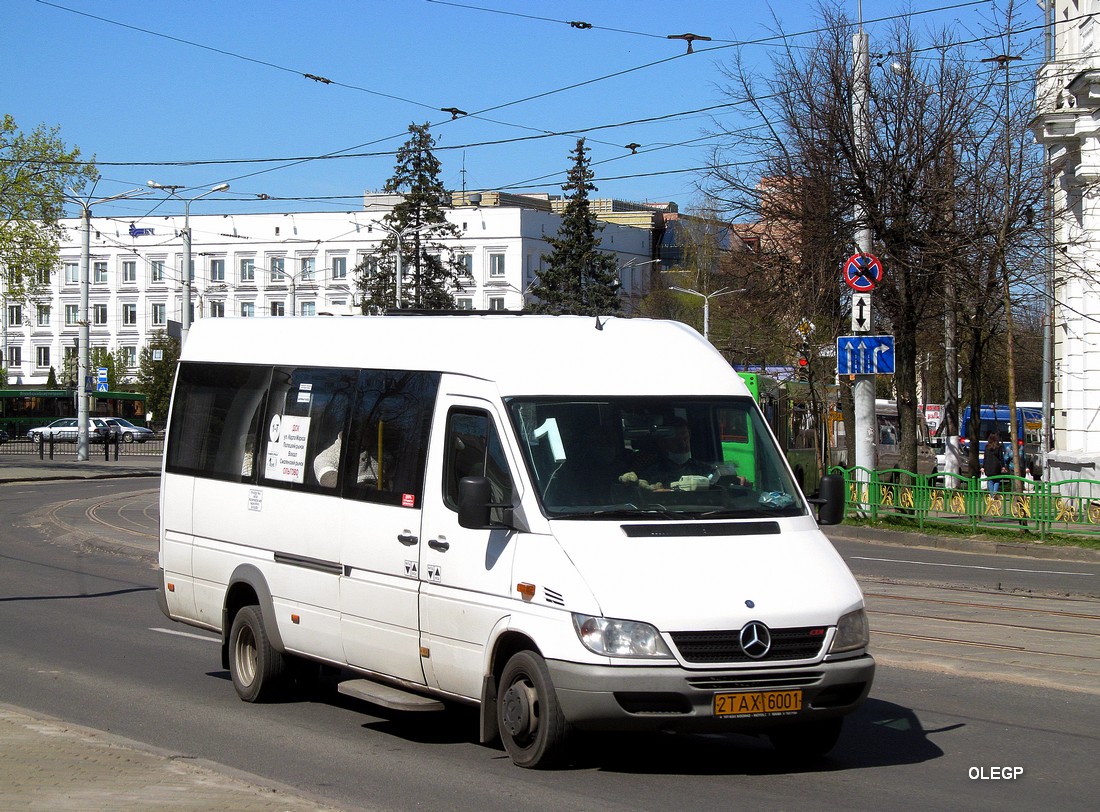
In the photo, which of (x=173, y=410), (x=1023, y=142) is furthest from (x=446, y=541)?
(x=1023, y=142)

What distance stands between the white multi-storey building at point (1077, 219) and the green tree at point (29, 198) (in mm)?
29475

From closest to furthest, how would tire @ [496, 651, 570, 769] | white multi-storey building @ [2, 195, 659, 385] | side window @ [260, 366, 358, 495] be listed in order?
tire @ [496, 651, 570, 769], side window @ [260, 366, 358, 495], white multi-storey building @ [2, 195, 659, 385]

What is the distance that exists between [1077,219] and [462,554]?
89.2 feet

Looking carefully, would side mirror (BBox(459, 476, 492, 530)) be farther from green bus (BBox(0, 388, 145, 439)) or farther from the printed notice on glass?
green bus (BBox(0, 388, 145, 439))

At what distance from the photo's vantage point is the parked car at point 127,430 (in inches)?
2985

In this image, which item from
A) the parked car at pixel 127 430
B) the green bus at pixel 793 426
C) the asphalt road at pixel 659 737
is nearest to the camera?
the asphalt road at pixel 659 737

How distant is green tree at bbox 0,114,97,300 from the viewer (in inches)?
1704

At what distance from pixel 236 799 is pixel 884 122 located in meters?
24.7

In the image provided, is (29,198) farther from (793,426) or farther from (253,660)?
(253,660)

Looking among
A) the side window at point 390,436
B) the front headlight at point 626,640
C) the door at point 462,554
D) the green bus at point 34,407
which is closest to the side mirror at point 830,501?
the front headlight at point 626,640

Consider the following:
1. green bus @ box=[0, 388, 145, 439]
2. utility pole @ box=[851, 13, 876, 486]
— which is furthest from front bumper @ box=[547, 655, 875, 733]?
green bus @ box=[0, 388, 145, 439]

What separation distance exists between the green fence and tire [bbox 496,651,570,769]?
53.4 ft

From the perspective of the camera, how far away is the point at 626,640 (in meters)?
6.46

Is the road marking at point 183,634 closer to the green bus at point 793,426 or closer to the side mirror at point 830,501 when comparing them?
the side mirror at point 830,501
